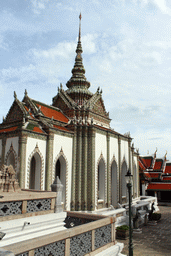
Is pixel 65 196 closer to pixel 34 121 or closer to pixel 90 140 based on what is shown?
pixel 90 140

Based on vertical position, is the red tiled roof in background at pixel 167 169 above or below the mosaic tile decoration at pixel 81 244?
above

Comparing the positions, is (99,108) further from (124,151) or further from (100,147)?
(100,147)

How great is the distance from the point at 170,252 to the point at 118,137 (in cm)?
1499

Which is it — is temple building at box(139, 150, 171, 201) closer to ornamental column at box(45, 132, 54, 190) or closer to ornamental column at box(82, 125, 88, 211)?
ornamental column at box(82, 125, 88, 211)

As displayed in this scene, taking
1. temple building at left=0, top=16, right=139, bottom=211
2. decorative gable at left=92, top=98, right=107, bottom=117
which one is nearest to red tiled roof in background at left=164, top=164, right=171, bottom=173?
temple building at left=0, top=16, right=139, bottom=211

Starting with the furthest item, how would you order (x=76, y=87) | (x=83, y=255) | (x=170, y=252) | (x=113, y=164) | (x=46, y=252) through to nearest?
(x=76, y=87), (x=113, y=164), (x=170, y=252), (x=83, y=255), (x=46, y=252)

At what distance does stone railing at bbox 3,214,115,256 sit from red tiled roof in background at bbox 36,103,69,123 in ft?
49.6

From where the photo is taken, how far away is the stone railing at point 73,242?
223 inches

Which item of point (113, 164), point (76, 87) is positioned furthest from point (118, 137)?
point (76, 87)

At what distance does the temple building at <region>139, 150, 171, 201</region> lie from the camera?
→ 1459 inches

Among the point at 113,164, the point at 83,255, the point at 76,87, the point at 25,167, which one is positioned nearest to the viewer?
the point at 83,255

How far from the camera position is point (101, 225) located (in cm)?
866

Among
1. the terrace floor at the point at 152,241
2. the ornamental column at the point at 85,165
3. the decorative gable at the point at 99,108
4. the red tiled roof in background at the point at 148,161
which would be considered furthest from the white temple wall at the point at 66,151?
the red tiled roof in background at the point at 148,161

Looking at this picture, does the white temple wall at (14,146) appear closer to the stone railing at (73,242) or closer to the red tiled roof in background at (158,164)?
the stone railing at (73,242)
